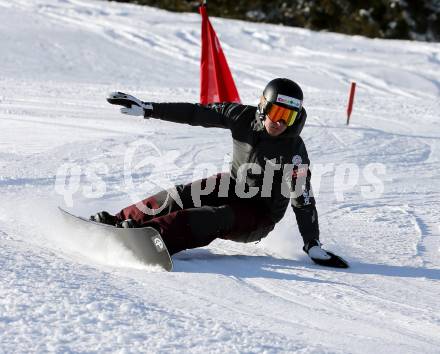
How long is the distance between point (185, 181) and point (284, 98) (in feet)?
8.34

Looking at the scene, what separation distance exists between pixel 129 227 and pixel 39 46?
37.9ft

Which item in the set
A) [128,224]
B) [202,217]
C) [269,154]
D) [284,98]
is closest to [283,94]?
[284,98]

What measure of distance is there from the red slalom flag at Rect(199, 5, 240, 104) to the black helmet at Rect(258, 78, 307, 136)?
17.2ft

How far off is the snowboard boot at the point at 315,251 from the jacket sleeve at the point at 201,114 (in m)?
0.94

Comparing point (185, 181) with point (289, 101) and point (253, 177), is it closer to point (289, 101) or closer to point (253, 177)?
point (253, 177)

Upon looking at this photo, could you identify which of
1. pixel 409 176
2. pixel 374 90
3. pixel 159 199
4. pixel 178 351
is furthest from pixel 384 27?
pixel 178 351

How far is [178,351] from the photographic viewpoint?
9.69ft

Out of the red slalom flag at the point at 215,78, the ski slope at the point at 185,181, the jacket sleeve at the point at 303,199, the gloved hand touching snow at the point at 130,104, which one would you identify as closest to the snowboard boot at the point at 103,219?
the ski slope at the point at 185,181

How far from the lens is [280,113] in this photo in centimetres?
469

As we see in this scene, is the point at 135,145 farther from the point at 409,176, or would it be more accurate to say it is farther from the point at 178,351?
the point at 178,351

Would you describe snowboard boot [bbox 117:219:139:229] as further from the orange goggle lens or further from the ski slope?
the orange goggle lens

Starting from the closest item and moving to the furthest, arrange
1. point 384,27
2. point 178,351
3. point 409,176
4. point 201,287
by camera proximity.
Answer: point 178,351
point 201,287
point 409,176
point 384,27

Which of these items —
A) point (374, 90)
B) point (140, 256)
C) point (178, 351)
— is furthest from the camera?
point (374, 90)

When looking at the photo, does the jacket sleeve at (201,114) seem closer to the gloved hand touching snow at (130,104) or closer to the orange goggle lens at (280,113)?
the gloved hand touching snow at (130,104)
